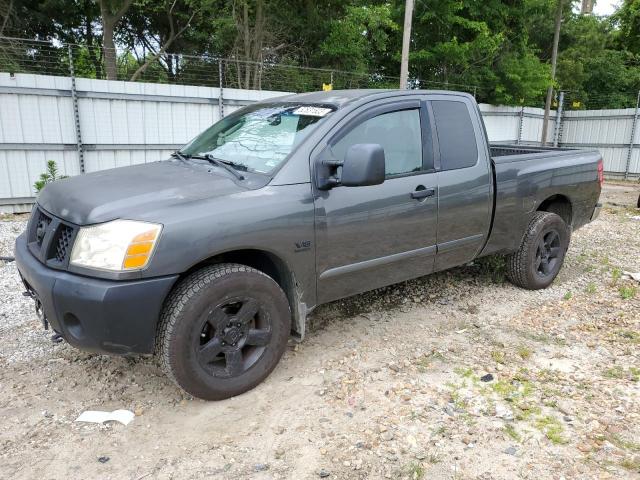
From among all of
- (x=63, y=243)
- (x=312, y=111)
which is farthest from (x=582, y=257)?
(x=63, y=243)

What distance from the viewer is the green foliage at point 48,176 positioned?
7.89 meters

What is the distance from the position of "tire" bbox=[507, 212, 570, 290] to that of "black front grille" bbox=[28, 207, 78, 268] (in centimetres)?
385

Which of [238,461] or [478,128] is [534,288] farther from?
[238,461]

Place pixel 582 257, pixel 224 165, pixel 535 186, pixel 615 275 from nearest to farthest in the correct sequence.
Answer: pixel 224 165, pixel 535 186, pixel 615 275, pixel 582 257

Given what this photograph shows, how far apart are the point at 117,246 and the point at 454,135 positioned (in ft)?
8.91

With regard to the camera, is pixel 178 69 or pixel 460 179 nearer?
pixel 460 179

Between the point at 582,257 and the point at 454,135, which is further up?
the point at 454,135

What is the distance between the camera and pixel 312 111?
11.6 feet

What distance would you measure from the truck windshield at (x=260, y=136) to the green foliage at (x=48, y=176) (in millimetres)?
4912

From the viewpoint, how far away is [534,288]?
197 inches

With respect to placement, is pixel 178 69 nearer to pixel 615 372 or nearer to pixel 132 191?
pixel 132 191

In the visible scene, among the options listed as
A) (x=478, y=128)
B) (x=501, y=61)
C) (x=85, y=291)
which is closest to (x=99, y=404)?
(x=85, y=291)

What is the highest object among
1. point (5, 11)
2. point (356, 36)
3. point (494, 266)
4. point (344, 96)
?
point (5, 11)

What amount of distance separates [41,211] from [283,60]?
13.5 meters
